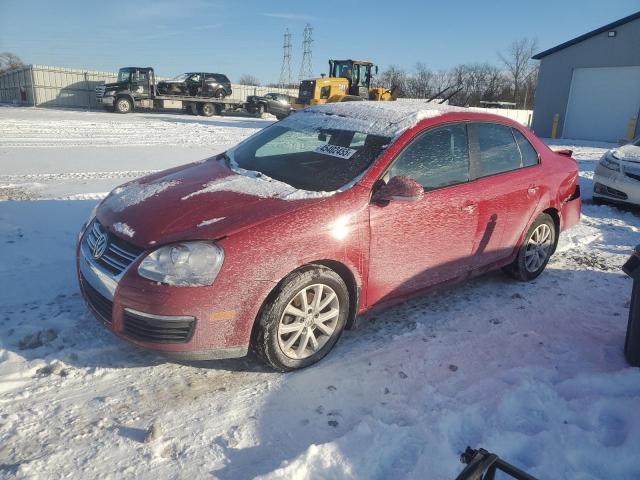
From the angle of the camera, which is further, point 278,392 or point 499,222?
point 499,222

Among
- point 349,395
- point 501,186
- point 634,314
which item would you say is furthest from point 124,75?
point 634,314

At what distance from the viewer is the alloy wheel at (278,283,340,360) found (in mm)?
2883

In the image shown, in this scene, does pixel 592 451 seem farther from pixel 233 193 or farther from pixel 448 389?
pixel 233 193

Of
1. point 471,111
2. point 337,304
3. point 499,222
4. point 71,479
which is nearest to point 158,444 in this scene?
point 71,479

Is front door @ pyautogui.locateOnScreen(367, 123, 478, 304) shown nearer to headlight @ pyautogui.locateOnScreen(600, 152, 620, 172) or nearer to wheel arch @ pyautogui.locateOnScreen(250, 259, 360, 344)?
wheel arch @ pyautogui.locateOnScreen(250, 259, 360, 344)

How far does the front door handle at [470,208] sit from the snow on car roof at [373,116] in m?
0.73

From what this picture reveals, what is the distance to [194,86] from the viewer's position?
27.8 meters

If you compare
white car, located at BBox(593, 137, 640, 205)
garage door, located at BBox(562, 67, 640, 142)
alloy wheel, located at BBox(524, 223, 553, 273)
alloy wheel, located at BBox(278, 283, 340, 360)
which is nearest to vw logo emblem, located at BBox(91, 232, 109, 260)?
alloy wheel, located at BBox(278, 283, 340, 360)

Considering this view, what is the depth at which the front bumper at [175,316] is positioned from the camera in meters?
2.55

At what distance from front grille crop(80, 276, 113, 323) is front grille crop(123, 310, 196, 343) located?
15 centimetres

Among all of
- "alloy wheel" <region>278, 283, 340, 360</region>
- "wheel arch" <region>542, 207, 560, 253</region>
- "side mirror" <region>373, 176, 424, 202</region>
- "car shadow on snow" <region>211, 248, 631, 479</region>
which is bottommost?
"car shadow on snow" <region>211, 248, 631, 479</region>

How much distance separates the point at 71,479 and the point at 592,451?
7.95ft

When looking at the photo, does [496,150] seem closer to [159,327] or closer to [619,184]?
[159,327]

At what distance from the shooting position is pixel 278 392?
2.79m
